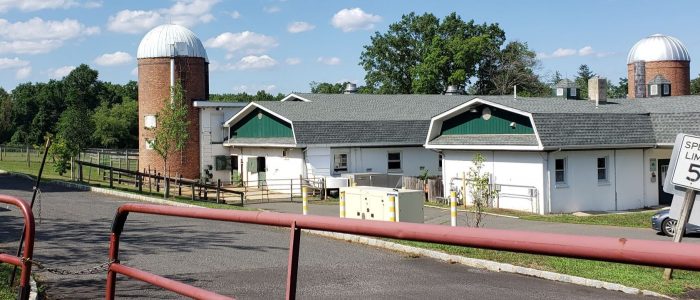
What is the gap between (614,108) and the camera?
35.7 m

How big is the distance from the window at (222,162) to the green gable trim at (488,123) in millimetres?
15816

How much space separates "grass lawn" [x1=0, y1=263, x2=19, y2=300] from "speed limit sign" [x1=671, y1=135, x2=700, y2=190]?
32.1ft

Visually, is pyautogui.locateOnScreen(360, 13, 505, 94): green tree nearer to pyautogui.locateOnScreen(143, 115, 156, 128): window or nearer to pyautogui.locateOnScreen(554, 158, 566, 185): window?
pyautogui.locateOnScreen(143, 115, 156, 128): window

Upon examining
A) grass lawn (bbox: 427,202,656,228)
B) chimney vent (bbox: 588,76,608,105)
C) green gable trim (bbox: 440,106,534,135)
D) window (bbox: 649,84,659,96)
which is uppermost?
window (bbox: 649,84,659,96)

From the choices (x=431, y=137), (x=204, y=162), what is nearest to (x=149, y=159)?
(x=204, y=162)

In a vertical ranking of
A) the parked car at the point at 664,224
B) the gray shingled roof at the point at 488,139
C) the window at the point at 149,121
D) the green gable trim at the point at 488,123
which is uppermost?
the window at the point at 149,121

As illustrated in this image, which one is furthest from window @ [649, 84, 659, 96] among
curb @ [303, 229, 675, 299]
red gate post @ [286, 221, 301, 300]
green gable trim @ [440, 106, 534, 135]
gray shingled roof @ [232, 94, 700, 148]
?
red gate post @ [286, 221, 301, 300]

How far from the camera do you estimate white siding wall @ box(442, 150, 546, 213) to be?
3053 centimetres

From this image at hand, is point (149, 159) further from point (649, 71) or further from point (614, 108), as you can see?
point (649, 71)

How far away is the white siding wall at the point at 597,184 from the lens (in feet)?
101

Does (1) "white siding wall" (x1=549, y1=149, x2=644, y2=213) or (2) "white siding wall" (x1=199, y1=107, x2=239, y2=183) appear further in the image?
(2) "white siding wall" (x1=199, y1=107, x2=239, y2=183)

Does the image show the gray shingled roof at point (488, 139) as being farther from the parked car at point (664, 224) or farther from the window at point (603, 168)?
the parked car at point (664, 224)

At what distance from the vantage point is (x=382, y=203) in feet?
70.8

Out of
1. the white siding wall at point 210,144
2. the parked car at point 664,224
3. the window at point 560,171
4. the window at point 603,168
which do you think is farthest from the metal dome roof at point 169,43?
the parked car at point 664,224
